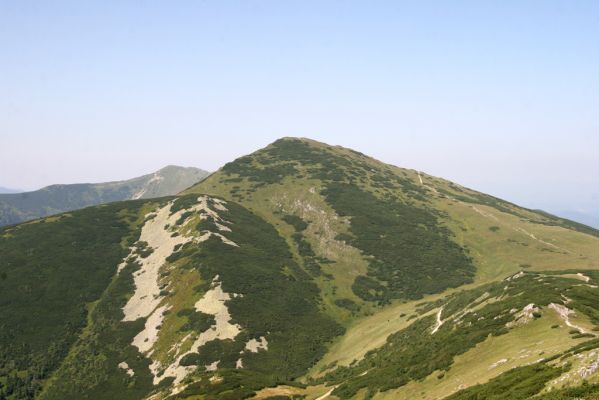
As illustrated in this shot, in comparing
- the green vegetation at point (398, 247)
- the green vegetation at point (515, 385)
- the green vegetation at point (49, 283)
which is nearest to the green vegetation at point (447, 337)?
the green vegetation at point (515, 385)

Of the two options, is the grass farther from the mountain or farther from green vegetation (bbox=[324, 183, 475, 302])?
green vegetation (bbox=[324, 183, 475, 302])

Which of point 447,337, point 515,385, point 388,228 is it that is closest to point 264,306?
point 447,337

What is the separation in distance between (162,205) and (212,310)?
201 feet

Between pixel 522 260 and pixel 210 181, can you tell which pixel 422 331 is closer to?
pixel 522 260

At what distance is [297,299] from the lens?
3593 inches

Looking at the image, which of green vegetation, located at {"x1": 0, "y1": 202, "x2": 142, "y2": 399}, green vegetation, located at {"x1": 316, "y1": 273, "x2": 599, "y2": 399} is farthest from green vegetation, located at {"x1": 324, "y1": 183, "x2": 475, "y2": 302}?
green vegetation, located at {"x1": 0, "y1": 202, "x2": 142, "y2": 399}

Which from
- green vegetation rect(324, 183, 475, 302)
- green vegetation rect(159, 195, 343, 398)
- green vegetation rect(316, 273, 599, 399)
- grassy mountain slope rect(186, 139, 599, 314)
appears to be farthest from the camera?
grassy mountain slope rect(186, 139, 599, 314)

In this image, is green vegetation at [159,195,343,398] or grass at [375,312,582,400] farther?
green vegetation at [159,195,343,398]

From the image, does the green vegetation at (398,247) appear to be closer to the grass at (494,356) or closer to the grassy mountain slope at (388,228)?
the grassy mountain slope at (388,228)

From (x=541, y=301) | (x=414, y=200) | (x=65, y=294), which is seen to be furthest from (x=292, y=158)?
(x=541, y=301)

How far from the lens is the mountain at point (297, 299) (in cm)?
4059

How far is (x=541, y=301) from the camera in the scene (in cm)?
4291

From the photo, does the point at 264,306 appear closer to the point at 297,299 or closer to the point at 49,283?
the point at 297,299

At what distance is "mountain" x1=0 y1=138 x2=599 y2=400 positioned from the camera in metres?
40.6
